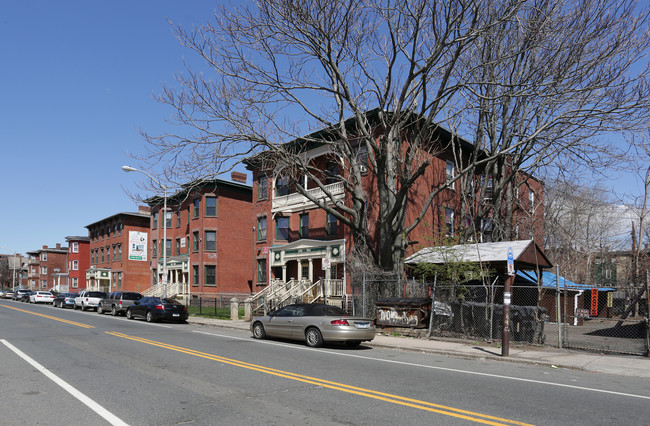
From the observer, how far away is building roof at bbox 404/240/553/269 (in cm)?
1980

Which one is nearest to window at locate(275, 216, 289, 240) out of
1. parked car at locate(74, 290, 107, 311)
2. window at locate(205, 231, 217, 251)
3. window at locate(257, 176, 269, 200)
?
window at locate(257, 176, 269, 200)

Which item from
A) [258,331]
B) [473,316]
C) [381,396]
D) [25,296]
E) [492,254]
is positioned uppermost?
[492,254]

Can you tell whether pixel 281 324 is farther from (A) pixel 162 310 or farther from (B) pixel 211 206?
(B) pixel 211 206

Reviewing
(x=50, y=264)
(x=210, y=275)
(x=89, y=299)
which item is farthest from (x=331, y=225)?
(x=50, y=264)

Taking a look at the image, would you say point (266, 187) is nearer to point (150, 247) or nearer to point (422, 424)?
point (150, 247)

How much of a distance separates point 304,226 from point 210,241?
13.4 metres

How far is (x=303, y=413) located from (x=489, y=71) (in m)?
20.5

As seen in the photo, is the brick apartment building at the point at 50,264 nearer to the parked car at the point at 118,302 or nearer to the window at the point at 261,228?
the parked car at the point at 118,302

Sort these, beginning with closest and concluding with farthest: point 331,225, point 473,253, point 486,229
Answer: point 473,253, point 331,225, point 486,229

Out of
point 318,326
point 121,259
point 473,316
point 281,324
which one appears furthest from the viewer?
point 121,259

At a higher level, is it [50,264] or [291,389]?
[291,389]

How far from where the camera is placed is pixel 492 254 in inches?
813

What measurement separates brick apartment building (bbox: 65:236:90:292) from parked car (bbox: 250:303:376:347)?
65771mm

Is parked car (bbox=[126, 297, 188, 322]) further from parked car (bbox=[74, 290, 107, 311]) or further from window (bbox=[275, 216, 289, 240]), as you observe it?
parked car (bbox=[74, 290, 107, 311])
